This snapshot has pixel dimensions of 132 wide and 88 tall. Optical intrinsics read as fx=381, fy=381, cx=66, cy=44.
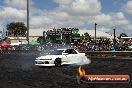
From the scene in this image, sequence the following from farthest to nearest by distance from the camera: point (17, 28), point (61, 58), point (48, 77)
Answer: point (17, 28), point (61, 58), point (48, 77)

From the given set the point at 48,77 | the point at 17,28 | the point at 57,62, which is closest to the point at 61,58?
A: the point at 57,62

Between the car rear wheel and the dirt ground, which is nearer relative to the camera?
the dirt ground

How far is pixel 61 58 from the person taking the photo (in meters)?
25.7

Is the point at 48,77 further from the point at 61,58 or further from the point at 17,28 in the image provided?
the point at 17,28

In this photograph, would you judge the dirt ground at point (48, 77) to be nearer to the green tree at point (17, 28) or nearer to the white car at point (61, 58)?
the white car at point (61, 58)

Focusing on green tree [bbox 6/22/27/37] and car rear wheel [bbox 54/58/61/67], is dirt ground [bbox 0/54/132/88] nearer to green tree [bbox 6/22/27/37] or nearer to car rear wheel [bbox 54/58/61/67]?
car rear wheel [bbox 54/58/61/67]

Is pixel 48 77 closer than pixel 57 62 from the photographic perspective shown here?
Yes

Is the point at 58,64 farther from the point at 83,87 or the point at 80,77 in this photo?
the point at 80,77

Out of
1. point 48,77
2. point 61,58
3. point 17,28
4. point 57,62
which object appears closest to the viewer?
point 48,77

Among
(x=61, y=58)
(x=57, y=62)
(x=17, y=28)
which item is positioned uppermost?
(x=17, y=28)

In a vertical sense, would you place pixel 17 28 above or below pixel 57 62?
above

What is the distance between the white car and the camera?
82.1 ft

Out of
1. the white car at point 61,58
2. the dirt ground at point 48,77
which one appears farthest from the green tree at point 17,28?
the dirt ground at point 48,77

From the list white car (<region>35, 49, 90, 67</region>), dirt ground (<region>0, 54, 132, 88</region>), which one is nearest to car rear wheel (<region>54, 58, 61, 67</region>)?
white car (<region>35, 49, 90, 67</region>)
